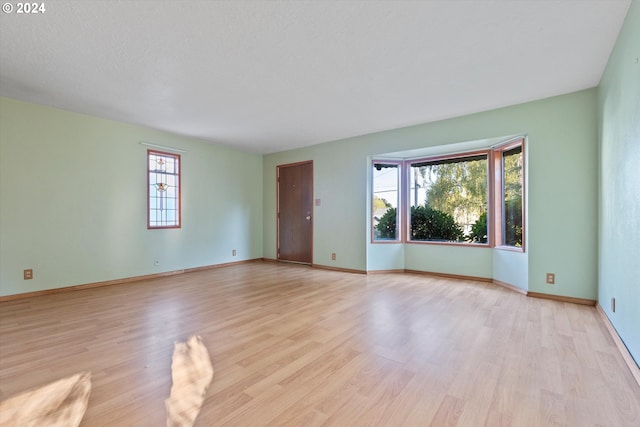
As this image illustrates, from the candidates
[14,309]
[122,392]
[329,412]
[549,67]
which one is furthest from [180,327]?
[549,67]

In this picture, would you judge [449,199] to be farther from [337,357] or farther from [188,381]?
[188,381]

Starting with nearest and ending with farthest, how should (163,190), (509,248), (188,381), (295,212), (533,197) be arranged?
(188,381) < (533,197) < (509,248) < (163,190) < (295,212)

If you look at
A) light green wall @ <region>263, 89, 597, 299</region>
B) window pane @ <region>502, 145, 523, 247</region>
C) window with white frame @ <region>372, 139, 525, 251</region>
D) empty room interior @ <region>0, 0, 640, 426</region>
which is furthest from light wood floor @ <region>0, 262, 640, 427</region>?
window with white frame @ <region>372, 139, 525, 251</region>

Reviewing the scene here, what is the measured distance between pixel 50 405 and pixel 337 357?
5.50 ft

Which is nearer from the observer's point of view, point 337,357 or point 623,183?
point 337,357

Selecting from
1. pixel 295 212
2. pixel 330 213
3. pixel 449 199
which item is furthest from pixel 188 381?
pixel 295 212

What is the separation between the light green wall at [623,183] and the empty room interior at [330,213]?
3 cm

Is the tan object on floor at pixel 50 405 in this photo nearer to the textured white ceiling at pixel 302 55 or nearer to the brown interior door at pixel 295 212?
the textured white ceiling at pixel 302 55

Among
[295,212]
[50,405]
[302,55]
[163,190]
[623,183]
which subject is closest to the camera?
[50,405]

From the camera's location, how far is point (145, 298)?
3.73 m

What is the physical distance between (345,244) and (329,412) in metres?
4.10

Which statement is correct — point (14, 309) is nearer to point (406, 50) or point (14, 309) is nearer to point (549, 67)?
point (406, 50)

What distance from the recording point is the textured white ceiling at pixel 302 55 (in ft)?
6.95

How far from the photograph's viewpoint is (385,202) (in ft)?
17.9
